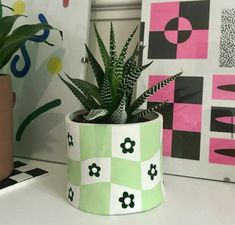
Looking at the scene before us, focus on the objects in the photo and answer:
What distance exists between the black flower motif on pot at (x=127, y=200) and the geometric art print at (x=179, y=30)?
1.00 feet

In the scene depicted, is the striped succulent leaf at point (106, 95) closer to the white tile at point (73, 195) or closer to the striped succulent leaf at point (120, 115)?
the striped succulent leaf at point (120, 115)

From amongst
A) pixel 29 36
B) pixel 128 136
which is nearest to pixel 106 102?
pixel 128 136

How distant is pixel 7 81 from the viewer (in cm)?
58

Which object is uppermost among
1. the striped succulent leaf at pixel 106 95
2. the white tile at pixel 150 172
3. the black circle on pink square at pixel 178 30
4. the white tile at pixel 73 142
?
the black circle on pink square at pixel 178 30

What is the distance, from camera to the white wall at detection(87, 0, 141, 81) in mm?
686

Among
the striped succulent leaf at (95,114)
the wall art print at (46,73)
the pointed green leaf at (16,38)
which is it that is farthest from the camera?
the wall art print at (46,73)

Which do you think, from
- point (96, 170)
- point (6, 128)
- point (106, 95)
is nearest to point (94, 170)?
point (96, 170)

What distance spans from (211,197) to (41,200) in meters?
0.29

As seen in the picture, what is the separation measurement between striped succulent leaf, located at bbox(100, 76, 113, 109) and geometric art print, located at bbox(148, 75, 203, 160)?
0.18 meters

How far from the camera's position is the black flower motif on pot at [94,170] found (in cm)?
46

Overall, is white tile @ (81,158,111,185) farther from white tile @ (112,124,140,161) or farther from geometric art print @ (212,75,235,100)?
geometric art print @ (212,75,235,100)

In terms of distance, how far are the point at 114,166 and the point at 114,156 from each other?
0.02 m

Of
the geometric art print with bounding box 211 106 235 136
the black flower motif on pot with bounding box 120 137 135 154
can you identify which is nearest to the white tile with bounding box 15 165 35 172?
the black flower motif on pot with bounding box 120 137 135 154

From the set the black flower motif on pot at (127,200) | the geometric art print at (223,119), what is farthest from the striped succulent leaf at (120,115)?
the geometric art print at (223,119)
